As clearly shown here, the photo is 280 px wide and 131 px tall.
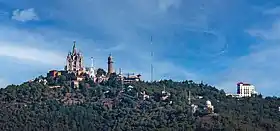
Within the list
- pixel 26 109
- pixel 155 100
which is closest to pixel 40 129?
pixel 26 109

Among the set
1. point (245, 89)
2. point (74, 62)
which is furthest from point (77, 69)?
point (245, 89)

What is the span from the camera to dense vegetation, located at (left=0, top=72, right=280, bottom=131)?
52.0 m

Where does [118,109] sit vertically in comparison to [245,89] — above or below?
below

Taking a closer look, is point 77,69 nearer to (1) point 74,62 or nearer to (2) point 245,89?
(1) point 74,62

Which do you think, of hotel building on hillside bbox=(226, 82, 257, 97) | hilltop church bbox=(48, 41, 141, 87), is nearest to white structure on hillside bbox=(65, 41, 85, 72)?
hilltop church bbox=(48, 41, 141, 87)

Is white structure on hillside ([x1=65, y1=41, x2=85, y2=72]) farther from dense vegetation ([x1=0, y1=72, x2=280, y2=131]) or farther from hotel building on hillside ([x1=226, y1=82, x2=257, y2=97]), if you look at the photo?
hotel building on hillside ([x1=226, y1=82, x2=257, y2=97])

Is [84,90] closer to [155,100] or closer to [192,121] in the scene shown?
[155,100]

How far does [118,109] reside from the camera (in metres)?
63.5

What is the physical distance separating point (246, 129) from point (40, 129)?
18488 mm

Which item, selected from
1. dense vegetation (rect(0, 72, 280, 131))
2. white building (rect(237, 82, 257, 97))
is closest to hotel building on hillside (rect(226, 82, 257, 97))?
white building (rect(237, 82, 257, 97))

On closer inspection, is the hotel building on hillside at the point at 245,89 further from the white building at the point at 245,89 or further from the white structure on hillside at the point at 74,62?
→ the white structure on hillside at the point at 74,62

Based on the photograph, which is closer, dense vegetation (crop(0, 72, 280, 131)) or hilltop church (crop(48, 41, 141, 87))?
dense vegetation (crop(0, 72, 280, 131))

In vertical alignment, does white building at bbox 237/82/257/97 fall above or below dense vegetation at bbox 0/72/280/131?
above

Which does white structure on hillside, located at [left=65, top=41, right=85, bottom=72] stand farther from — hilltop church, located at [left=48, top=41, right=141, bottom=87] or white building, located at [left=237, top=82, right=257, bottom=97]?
white building, located at [left=237, top=82, right=257, bottom=97]
